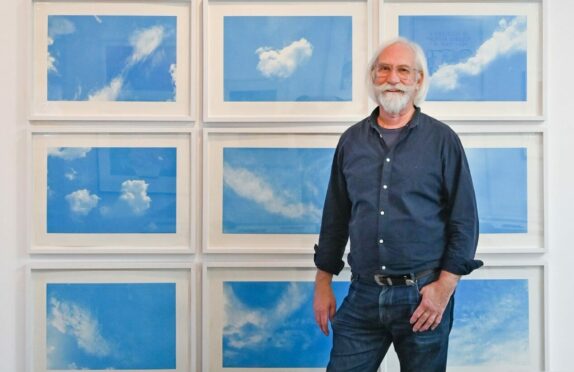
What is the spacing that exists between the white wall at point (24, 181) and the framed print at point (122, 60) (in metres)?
0.12

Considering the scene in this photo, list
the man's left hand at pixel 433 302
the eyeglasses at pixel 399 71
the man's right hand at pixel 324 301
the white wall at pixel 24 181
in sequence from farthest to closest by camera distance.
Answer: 1. the white wall at pixel 24 181
2. the man's right hand at pixel 324 301
3. the eyeglasses at pixel 399 71
4. the man's left hand at pixel 433 302

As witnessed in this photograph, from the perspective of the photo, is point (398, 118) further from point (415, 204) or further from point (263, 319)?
point (263, 319)

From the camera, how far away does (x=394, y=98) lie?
1.49 meters

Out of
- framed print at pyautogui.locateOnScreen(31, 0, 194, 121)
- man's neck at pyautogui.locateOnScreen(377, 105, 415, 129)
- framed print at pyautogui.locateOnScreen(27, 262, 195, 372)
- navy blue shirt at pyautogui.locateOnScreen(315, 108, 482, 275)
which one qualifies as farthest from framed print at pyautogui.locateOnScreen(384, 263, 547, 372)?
framed print at pyautogui.locateOnScreen(31, 0, 194, 121)

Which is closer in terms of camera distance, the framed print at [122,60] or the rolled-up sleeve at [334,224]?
the rolled-up sleeve at [334,224]

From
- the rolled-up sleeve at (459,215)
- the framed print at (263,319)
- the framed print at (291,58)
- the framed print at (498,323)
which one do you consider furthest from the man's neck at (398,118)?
the framed print at (498,323)

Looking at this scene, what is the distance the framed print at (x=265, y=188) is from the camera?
190 centimetres

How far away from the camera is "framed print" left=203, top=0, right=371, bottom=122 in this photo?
1896 millimetres

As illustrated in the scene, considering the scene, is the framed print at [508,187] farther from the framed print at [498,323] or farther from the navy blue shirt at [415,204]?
the navy blue shirt at [415,204]

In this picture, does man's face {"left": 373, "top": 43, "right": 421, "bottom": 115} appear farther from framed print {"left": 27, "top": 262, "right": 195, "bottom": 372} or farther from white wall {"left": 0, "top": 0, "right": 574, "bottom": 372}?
framed print {"left": 27, "top": 262, "right": 195, "bottom": 372}

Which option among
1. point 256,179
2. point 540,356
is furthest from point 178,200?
point 540,356

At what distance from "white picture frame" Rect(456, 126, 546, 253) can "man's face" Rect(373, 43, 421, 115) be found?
464 millimetres

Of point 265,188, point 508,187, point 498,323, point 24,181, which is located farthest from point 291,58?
point 498,323

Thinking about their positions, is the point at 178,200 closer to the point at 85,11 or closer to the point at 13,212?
the point at 13,212
